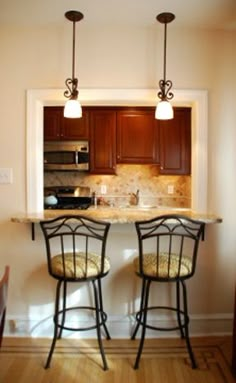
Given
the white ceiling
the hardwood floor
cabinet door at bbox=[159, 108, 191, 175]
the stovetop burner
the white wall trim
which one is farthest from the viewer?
the stovetop burner

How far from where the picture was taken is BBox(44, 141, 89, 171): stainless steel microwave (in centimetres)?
440

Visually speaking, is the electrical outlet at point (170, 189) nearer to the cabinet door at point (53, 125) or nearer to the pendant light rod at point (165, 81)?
the cabinet door at point (53, 125)

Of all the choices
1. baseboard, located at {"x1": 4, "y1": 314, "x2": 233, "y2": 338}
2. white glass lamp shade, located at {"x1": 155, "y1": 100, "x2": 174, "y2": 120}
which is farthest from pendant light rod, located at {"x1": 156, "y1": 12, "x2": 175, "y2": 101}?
baseboard, located at {"x1": 4, "y1": 314, "x2": 233, "y2": 338}

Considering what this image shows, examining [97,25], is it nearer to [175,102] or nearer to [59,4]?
[59,4]

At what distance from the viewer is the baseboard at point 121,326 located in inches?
102

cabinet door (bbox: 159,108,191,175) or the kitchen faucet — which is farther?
the kitchen faucet

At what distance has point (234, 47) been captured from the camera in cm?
258

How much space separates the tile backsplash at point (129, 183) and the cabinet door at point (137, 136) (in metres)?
0.35

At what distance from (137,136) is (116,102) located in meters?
1.82

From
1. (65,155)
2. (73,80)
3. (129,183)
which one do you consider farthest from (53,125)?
(73,80)

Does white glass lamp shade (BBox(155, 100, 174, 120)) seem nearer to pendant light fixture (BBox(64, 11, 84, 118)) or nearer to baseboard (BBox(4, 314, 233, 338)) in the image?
pendant light fixture (BBox(64, 11, 84, 118))

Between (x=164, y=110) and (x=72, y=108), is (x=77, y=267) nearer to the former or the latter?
(x=72, y=108)

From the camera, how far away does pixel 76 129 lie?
443 cm

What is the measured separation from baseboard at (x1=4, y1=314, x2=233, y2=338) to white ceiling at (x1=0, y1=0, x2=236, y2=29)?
235 cm
